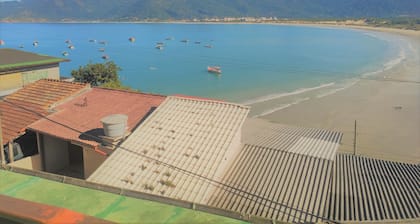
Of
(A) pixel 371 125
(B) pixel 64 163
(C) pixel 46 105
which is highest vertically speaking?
(C) pixel 46 105

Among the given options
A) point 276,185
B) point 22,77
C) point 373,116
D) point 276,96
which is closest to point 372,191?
point 276,185

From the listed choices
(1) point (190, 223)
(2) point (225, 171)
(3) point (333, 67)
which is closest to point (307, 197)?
(2) point (225, 171)

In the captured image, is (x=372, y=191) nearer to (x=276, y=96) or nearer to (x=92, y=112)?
(x=92, y=112)

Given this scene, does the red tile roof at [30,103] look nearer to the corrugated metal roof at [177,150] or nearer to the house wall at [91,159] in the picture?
the house wall at [91,159]

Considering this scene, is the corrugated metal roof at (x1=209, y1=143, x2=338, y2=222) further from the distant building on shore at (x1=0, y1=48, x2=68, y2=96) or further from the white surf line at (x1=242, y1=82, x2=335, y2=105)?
the white surf line at (x1=242, y1=82, x2=335, y2=105)

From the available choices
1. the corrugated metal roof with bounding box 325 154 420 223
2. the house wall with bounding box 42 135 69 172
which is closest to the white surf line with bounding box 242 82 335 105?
the corrugated metal roof with bounding box 325 154 420 223

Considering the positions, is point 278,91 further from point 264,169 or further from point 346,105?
point 264,169

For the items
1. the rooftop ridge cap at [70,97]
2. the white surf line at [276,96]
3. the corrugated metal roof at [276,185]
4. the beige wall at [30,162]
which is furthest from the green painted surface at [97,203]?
the white surf line at [276,96]
